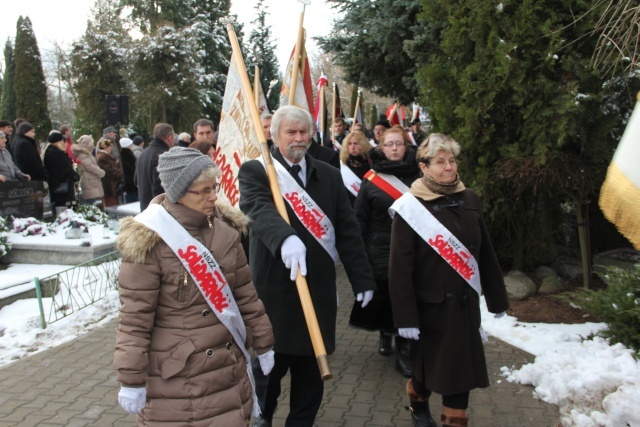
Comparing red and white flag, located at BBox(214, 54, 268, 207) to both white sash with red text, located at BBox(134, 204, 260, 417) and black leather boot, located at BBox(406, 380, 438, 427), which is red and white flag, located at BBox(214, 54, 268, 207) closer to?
white sash with red text, located at BBox(134, 204, 260, 417)

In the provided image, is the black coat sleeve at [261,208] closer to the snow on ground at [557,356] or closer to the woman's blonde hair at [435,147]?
the woman's blonde hair at [435,147]

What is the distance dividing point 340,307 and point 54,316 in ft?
10.4

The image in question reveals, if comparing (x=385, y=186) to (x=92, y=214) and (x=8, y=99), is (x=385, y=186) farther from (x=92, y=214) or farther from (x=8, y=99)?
(x=8, y=99)

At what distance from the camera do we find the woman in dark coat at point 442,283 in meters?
3.66

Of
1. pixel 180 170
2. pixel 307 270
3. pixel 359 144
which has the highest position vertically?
pixel 180 170

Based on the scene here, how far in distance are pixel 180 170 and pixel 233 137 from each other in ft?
6.48

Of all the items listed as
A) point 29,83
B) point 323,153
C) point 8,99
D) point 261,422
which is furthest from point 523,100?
point 8,99

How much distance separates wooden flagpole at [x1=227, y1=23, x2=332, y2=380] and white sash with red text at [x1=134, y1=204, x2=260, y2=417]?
0.52 m

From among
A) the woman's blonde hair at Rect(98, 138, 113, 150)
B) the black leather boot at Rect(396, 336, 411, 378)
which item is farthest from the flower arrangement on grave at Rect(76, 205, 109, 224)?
the black leather boot at Rect(396, 336, 411, 378)

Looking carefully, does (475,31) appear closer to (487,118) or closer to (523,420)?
(487,118)

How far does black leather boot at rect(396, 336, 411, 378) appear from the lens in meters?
5.12

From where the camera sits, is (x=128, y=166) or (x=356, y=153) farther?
(x=128, y=166)

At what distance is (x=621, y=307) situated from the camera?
4547mm

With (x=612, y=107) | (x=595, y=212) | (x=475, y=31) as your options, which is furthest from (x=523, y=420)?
(x=595, y=212)
